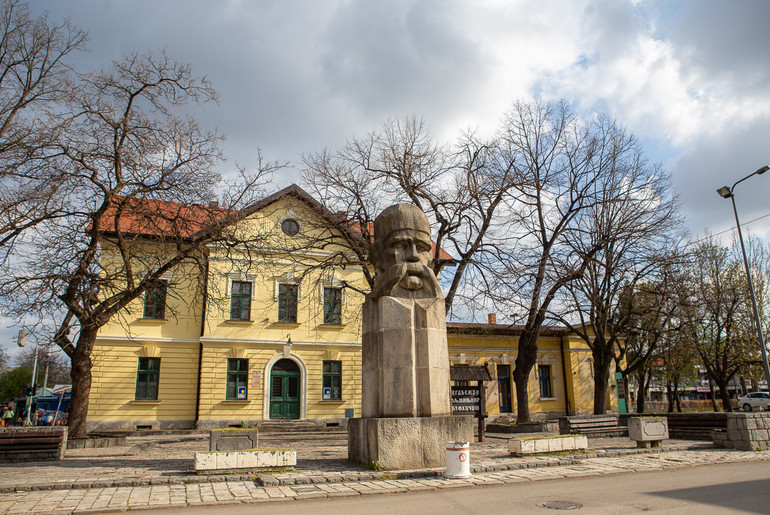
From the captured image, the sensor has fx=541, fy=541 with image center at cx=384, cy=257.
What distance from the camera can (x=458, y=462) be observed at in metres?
8.98

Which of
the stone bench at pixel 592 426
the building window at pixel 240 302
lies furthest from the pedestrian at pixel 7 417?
the stone bench at pixel 592 426

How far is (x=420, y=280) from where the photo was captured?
35.2 feet

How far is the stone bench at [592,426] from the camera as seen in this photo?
16761mm

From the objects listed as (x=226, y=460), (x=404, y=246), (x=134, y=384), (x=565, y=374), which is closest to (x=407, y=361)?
(x=404, y=246)

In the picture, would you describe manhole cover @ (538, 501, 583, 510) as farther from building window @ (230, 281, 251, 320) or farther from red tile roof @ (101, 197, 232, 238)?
building window @ (230, 281, 251, 320)

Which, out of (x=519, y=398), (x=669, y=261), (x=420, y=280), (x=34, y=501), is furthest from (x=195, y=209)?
(x=669, y=261)

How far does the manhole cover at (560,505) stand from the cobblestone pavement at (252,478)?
5.52 feet

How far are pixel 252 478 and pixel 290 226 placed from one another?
1996cm

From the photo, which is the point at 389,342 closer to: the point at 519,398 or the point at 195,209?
the point at 195,209

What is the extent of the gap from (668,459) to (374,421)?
6.35 metres

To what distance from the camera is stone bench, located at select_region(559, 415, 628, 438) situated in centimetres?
1676

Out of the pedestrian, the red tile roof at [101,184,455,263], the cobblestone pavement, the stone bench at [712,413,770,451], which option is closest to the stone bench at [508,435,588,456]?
the cobblestone pavement

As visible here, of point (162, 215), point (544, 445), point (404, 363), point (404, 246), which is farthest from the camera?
point (162, 215)

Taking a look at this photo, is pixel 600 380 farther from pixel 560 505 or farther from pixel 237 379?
pixel 560 505
